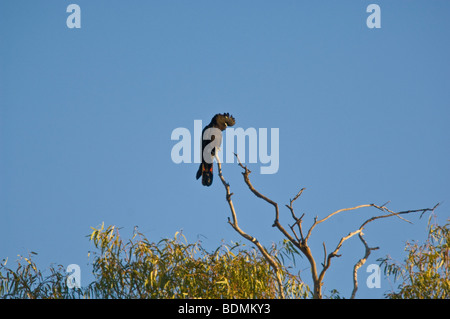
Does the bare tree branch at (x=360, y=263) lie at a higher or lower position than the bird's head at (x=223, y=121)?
lower

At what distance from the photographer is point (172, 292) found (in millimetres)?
8258

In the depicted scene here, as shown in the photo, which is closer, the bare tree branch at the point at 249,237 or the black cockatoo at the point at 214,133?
the bare tree branch at the point at 249,237

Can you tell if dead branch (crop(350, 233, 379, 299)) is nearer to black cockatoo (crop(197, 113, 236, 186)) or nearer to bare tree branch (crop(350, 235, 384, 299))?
bare tree branch (crop(350, 235, 384, 299))

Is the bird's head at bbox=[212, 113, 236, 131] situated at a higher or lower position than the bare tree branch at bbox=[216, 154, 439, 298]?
higher

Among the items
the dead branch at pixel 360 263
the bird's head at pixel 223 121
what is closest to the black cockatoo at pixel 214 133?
the bird's head at pixel 223 121

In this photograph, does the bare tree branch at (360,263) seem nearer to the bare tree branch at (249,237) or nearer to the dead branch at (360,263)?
the dead branch at (360,263)

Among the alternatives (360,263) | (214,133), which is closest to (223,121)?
(214,133)

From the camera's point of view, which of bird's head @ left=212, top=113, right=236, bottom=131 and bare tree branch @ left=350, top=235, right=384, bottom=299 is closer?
bare tree branch @ left=350, top=235, right=384, bottom=299

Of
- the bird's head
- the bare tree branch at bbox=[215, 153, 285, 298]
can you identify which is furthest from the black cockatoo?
the bare tree branch at bbox=[215, 153, 285, 298]

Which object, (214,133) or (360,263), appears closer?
(360,263)

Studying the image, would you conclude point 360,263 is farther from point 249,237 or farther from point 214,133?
point 214,133
